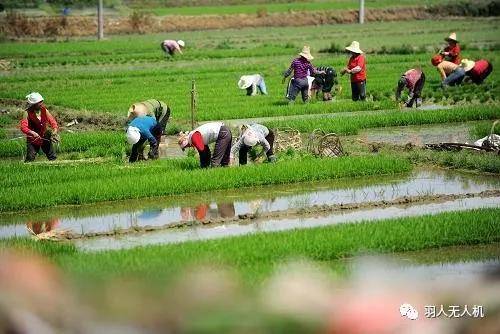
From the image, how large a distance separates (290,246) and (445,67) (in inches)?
454

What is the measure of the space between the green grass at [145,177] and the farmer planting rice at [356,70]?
15.9 ft

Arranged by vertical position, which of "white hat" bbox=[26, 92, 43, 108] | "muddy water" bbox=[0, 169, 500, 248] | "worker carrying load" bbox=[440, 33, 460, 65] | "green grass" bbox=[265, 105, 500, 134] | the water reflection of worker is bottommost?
the water reflection of worker

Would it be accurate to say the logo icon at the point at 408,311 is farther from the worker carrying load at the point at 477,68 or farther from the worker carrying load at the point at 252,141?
the worker carrying load at the point at 477,68

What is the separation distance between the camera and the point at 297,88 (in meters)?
16.9

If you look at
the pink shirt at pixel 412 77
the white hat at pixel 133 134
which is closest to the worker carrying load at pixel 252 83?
the pink shirt at pixel 412 77

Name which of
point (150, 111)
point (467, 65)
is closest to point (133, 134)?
point (150, 111)

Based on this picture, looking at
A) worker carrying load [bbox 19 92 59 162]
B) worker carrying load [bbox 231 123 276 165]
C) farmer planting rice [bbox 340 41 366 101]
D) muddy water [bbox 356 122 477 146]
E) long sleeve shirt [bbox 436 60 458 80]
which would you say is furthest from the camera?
long sleeve shirt [bbox 436 60 458 80]

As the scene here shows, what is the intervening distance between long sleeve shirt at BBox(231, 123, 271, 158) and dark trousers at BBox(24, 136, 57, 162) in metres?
2.26

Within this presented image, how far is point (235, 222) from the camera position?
942 cm

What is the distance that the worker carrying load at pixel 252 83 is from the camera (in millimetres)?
18500

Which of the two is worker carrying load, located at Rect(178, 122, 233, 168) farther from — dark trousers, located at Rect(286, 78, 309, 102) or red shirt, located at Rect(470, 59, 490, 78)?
red shirt, located at Rect(470, 59, 490, 78)

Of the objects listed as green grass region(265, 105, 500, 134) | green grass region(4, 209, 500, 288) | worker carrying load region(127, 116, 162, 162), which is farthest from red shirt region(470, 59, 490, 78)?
green grass region(4, 209, 500, 288)

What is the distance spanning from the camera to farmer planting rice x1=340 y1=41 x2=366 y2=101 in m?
16.6

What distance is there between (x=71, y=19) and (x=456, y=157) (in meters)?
29.2
